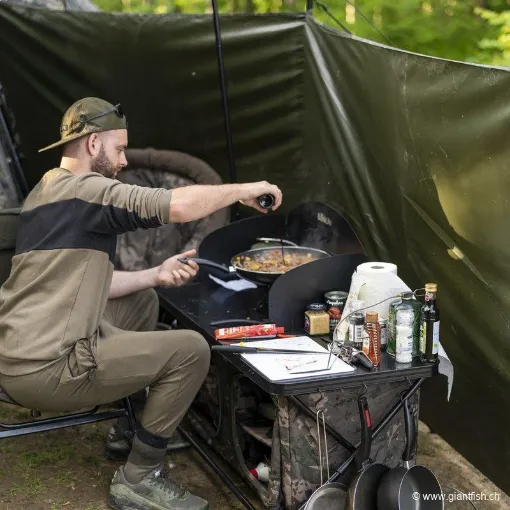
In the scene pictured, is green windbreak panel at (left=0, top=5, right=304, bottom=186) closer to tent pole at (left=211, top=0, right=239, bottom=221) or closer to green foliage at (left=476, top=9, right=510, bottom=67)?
tent pole at (left=211, top=0, right=239, bottom=221)

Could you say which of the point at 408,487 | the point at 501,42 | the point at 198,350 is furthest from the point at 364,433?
the point at 501,42

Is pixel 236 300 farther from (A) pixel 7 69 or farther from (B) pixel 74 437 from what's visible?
(A) pixel 7 69

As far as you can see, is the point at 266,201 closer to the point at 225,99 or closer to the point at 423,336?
the point at 423,336

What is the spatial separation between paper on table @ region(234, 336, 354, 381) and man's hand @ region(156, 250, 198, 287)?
52cm

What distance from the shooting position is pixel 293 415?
3.17m

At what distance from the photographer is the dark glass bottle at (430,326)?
3115mm

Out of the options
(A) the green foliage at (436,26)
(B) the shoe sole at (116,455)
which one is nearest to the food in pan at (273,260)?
(B) the shoe sole at (116,455)

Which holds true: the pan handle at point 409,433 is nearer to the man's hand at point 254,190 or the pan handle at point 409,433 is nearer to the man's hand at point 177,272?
the man's hand at point 254,190

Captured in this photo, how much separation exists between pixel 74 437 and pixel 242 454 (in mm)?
1175

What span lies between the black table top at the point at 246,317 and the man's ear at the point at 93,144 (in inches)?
34.3

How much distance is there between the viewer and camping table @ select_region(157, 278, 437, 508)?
→ 9.86 ft

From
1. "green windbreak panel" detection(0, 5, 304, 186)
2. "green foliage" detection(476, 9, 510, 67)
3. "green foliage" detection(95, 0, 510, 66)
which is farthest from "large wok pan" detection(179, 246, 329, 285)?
"green foliage" detection(95, 0, 510, 66)

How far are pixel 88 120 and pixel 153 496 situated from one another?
1.64 m

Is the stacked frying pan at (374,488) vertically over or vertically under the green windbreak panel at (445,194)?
under
